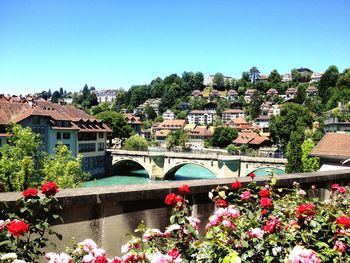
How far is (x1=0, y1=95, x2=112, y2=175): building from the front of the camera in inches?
1821

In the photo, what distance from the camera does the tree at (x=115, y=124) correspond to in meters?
75.0

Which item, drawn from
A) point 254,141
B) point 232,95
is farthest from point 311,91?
point 254,141

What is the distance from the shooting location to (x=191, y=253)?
2.81 metres

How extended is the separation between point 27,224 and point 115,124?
244ft

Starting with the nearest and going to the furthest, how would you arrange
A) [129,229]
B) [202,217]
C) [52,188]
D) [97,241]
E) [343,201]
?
[52,188], [97,241], [129,229], [202,217], [343,201]

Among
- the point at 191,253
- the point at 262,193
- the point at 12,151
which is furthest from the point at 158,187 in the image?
the point at 12,151

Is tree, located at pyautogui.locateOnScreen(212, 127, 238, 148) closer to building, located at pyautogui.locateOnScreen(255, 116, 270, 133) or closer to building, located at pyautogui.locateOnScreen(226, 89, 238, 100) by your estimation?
building, located at pyautogui.locateOnScreen(255, 116, 270, 133)

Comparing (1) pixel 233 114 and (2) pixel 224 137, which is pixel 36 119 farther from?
(1) pixel 233 114

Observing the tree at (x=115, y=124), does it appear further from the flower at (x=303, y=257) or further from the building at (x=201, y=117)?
the building at (x=201, y=117)

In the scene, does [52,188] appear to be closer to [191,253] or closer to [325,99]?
[191,253]

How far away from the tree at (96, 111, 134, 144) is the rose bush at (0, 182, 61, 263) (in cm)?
7206

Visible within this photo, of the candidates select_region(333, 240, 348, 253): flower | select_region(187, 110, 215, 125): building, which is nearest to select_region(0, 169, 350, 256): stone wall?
select_region(333, 240, 348, 253): flower

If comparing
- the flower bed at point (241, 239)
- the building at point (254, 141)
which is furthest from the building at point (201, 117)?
the flower bed at point (241, 239)

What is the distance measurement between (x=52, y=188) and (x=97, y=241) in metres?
1.09
